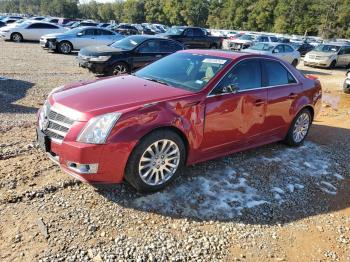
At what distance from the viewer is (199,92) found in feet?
15.4

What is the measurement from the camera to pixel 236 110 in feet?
16.7

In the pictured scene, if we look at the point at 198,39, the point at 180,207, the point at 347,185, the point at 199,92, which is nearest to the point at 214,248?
the point at 180,207

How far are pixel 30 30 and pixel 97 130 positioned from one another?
925 inches

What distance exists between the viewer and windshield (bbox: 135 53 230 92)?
4.94 m

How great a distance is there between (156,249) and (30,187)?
70.6 inches

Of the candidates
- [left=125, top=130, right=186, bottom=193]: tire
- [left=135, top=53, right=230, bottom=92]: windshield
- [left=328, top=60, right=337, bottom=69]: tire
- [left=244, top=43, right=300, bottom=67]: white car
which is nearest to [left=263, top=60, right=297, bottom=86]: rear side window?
[left=135, top=53, right=230, bottom=92]: windshield

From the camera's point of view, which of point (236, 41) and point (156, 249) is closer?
point (156, 249)

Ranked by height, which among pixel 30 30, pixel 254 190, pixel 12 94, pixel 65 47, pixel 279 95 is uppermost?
pixel 279 95

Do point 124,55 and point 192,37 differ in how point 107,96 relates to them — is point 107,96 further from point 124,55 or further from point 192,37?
point 192,37

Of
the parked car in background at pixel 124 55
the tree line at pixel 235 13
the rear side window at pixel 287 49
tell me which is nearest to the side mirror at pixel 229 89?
the parked car in background at pixel 124 55

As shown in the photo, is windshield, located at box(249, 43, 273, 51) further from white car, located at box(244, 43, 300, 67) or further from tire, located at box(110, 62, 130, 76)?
tire, located at box(110, 62, 130, 76)

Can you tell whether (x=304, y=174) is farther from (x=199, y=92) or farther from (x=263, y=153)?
(x=199, y=92)

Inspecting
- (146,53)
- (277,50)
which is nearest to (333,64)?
(277,50)

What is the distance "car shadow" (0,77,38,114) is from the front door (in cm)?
438
